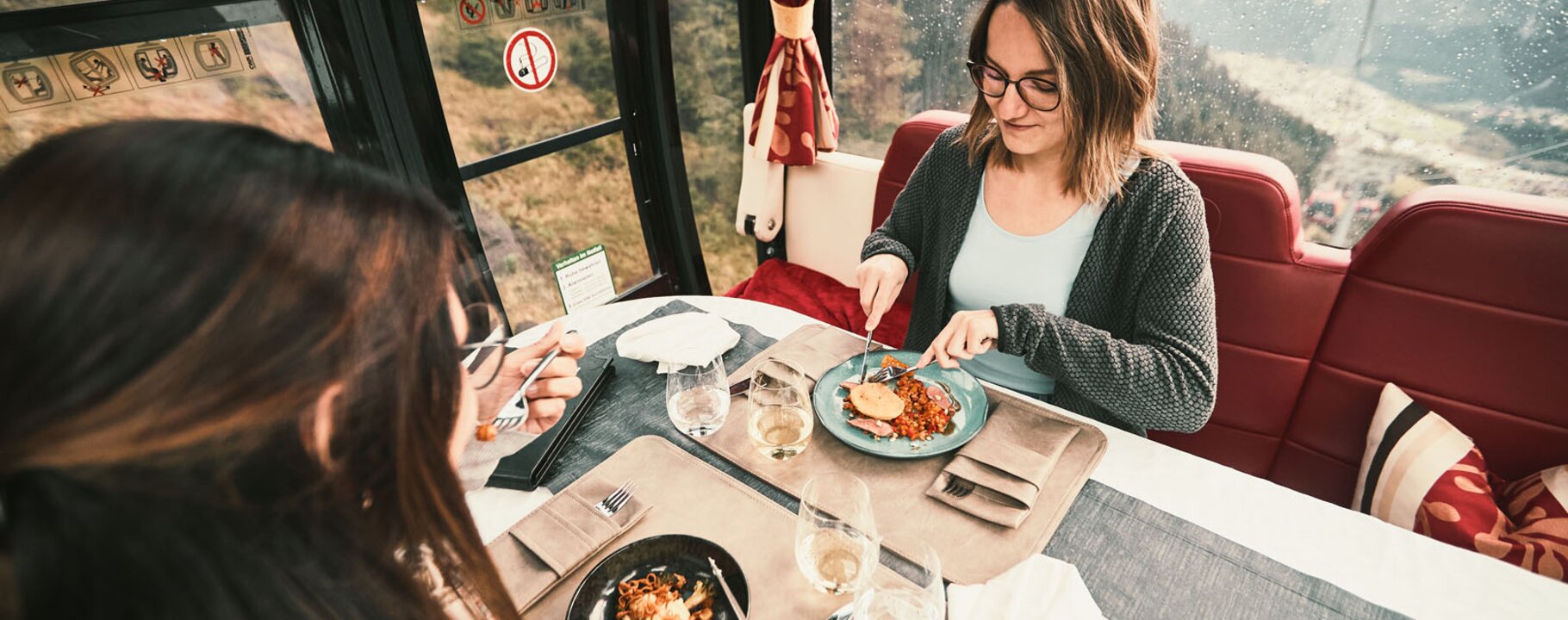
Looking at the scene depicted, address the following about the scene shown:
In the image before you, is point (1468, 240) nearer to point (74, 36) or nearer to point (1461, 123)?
point (1461, 123)

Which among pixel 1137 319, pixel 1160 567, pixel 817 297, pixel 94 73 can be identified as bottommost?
pixel 817 297

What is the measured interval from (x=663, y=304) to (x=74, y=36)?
1.45m

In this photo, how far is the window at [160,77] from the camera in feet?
4.91

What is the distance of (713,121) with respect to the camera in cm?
300

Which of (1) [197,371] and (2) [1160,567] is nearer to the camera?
(1) [197,371]

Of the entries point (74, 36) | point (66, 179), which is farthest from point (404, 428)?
point (74, 36)

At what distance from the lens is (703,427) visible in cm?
115

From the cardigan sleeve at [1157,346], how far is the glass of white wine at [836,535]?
0.56 metres

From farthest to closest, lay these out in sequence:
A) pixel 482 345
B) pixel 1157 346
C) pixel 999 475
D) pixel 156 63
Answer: pixel 156 63 < pixel 1157 346 < pixel 999 475 < pixel 482 345

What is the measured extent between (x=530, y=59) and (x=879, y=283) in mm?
1610

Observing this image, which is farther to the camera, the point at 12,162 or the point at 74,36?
the point at 74,36

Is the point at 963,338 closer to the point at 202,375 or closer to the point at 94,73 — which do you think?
the point at 202,375

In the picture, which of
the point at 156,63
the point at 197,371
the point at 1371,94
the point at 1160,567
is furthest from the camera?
the point at 1371,94

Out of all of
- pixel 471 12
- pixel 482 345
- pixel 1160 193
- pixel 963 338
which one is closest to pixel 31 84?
pixel 471 12
